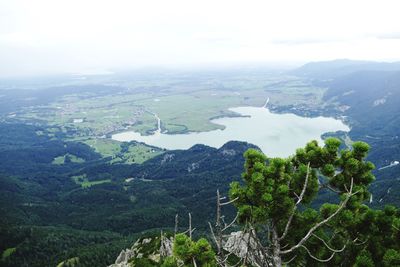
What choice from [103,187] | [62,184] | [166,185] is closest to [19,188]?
[62,184]

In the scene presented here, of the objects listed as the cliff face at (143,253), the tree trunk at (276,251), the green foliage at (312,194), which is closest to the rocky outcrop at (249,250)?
the tree trunk at (276,251)

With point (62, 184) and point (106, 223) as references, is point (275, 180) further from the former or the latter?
point (62, 184)

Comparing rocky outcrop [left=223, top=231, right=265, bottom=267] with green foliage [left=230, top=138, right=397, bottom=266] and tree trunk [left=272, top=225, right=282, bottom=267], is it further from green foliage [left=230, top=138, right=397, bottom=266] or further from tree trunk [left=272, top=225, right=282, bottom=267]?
green foliage [left=230, top=138, right=397, bottom=266]

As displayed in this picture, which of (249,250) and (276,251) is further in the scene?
(276,251)

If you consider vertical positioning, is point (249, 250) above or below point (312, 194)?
below

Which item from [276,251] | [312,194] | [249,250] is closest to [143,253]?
[312,194]

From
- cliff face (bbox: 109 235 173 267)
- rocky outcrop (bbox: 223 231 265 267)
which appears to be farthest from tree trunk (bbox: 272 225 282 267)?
cliff face (bbox: 109 235 173 267)

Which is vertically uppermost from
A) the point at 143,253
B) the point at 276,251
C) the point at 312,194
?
the point at 312,194

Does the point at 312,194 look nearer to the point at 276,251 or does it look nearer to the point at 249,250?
the point at 276,251

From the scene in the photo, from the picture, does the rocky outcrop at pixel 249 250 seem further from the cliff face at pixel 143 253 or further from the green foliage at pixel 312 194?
the cliff face at pixel 143 253

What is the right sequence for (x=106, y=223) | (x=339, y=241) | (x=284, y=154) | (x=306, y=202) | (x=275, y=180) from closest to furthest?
(x=275, y=180), (x=306, y=202), (x=339, y=241), (x=106, y=223), (x=284, y=154)

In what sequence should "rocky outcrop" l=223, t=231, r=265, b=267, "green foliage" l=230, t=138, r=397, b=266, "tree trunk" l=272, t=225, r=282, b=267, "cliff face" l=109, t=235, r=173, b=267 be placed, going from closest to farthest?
"rocky outcrop" l=223, t=231, r=265, b=267 → "tree trunk" l=272, t=225, r=282, b=267 → "green foliage" l=230, t=138, r=397, b=266 → "cliff face" l=109, t=235, r=173, b=267
